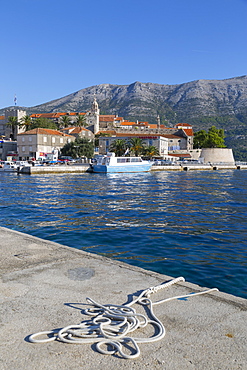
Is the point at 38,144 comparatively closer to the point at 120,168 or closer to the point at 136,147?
the point at 136,147

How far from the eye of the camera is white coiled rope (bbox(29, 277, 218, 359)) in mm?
3168

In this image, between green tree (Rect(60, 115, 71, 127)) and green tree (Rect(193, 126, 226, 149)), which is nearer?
green tree (Rect(193, 126, 226, 149))

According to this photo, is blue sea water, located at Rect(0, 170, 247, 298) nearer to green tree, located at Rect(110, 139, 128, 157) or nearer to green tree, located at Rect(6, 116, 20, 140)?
green tree, located at Rect(110, 139, 128, 157)

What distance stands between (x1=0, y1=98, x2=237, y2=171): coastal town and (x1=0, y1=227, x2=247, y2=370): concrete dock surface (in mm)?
64535

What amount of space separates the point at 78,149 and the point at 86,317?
7855 cm

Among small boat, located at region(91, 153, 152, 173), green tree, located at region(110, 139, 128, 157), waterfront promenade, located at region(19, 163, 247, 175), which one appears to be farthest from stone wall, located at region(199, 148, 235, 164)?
small boat, located at region(91, 153, 152, 173)

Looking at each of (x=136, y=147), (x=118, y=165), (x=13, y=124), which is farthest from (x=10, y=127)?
(x=118, y=165)

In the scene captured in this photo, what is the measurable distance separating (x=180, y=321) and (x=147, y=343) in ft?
2.08

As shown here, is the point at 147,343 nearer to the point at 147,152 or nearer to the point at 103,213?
the point at 103,213

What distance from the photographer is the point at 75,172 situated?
5656 centimetres

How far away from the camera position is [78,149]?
266ft

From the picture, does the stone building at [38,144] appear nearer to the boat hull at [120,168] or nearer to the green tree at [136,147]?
the green tree at [136,147]

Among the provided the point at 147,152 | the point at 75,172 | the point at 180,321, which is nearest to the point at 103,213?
the point at 180,321

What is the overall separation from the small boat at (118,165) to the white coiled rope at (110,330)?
53.3 meters
